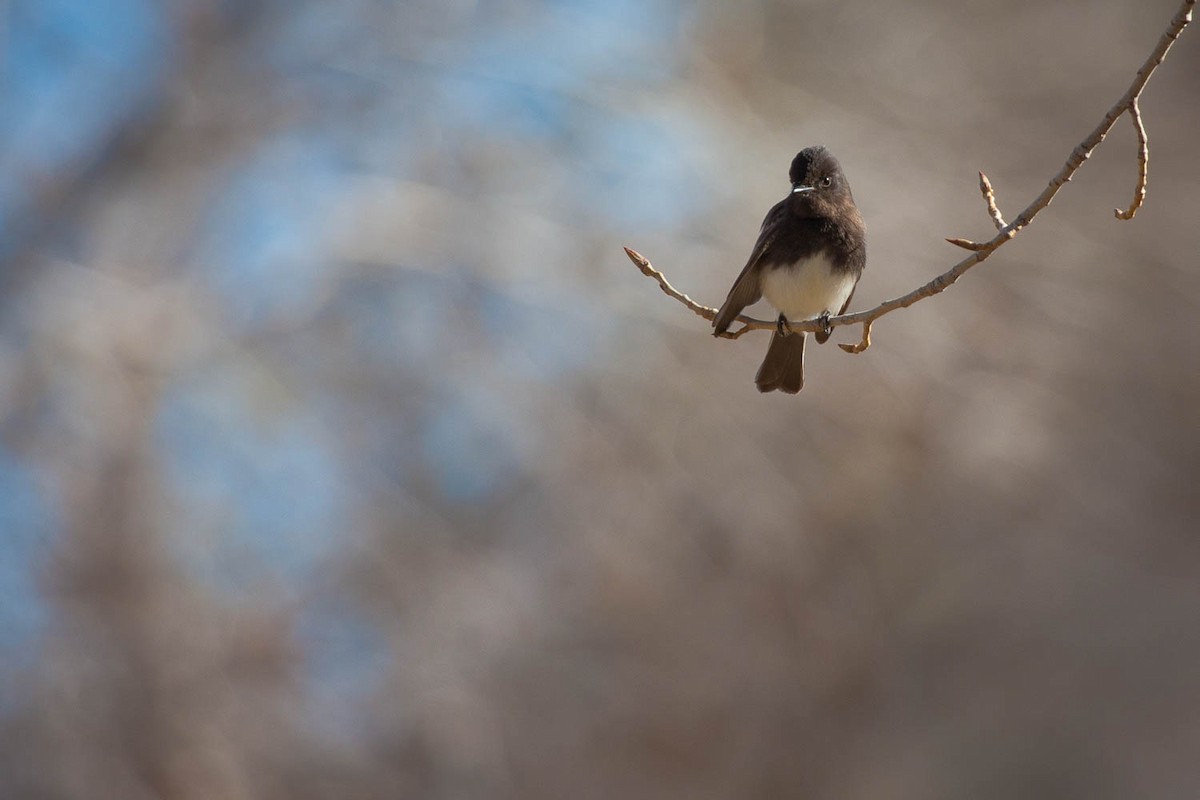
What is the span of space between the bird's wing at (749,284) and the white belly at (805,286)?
49 mm

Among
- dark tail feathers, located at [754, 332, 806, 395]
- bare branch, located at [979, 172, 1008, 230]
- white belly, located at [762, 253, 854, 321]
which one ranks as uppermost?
bare branch, located at [979, 172, 1008, 230]

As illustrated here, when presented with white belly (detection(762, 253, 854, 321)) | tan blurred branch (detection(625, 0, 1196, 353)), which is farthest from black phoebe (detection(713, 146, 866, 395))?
tan blurred branch (detection(625, 0, 1196, 353))

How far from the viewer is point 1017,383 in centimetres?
1064

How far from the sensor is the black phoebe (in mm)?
3613

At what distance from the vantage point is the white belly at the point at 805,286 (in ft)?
12.4

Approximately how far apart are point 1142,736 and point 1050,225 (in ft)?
17.9

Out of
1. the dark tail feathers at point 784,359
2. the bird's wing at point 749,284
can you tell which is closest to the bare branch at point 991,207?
the bird's wing at point 749,284

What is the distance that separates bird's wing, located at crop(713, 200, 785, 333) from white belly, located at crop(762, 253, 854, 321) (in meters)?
0.05

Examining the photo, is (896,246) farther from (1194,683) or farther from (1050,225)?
(1194,683)

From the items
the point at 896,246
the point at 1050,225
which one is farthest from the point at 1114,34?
the point at 896,246

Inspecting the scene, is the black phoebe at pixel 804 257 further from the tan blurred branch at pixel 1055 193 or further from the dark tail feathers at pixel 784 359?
the tan blurred branch at pixel 1055 193

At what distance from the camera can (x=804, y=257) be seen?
3764 millimetres

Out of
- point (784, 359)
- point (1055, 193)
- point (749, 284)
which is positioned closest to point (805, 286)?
point (784, 359)

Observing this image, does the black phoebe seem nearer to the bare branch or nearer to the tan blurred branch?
the bare branch
